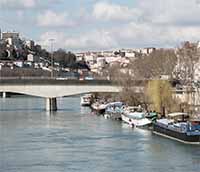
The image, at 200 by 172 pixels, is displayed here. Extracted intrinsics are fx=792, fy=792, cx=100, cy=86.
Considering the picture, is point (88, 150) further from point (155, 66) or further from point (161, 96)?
point (155, 66)

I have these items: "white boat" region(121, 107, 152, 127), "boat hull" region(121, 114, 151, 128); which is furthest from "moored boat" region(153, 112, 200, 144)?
"white boat" region(121, 107, 152, 127)

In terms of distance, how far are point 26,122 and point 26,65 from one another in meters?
58.3

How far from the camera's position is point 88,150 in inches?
894

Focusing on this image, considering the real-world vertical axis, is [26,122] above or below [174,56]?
below

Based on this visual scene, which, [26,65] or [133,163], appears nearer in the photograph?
[133,163]

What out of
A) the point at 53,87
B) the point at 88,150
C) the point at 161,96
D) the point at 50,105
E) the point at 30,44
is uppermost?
the point at 30,44

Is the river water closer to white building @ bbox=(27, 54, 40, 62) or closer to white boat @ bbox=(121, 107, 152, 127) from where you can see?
white boat @ bbox=(121, 107, 152, 127)

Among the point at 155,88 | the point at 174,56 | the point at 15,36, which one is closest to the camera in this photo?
the point at 155,88

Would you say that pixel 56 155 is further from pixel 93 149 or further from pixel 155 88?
pixel 155 88

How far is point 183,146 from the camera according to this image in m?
23.8

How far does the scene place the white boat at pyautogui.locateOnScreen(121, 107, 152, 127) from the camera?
31219 mm

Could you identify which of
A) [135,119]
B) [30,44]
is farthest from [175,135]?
[30,44]

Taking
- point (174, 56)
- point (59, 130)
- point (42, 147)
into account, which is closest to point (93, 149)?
point (42, 147)

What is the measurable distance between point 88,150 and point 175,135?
416 centimetres
